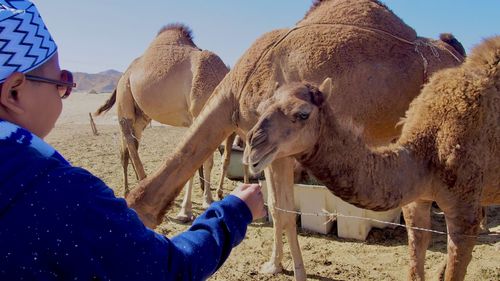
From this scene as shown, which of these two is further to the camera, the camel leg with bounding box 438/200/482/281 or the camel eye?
the camel leg with bounding box 438/200/482/281

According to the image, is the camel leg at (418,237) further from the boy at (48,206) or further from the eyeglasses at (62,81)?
the eyeglasses at (62,81)

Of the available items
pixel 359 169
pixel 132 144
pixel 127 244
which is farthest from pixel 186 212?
pixel 127 244

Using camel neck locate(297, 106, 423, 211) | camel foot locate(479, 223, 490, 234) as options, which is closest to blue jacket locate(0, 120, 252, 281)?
camel neck locate(297, 106, 423, 211)

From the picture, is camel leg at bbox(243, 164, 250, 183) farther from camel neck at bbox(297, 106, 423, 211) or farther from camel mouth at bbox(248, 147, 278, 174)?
camel mouth at bbox(248, 147, 278, 174)

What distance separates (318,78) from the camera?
172 inches

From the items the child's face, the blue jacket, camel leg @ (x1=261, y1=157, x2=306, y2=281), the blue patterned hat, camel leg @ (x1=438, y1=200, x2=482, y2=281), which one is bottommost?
camel leg @ (x1=261, y1=157, x2=306, y2=281)

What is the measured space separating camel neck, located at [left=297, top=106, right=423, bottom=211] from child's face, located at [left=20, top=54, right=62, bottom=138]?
1.98m

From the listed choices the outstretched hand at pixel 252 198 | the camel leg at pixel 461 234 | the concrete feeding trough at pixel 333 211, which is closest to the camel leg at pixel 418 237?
the camel leg at pixel 461 234

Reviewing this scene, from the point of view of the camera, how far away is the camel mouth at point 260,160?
2.73 meters

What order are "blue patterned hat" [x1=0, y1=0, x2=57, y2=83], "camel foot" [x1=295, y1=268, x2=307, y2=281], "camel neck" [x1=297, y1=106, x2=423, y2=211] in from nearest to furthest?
"blue patterned hat" [x1=0, y1=0, x2=57, y2=83]
"camel neck" [x1=297, y1=106, x2=423, y2=211]
"camel foot" [x1=295, y1=268, x2=307, y2=281]

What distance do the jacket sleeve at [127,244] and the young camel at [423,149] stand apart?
4.86ft

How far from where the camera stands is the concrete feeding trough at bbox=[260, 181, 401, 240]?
5520mm

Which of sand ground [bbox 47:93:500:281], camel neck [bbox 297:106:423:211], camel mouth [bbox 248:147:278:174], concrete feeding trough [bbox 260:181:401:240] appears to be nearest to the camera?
camel mouth [bbox 248:147:278:174]

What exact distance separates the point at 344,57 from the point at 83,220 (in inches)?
148
